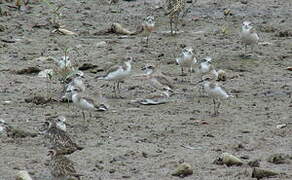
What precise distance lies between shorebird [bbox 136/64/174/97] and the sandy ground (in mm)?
182

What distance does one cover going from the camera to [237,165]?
7.86 meters

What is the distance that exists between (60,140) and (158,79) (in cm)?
352

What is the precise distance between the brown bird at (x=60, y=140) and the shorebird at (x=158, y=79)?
2885 mm

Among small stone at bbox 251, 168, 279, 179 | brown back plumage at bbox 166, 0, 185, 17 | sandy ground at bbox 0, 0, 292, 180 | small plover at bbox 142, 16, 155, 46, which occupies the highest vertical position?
brown back plumage at bbox 166, 0, 185, 17

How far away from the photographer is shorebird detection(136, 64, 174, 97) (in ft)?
36.7

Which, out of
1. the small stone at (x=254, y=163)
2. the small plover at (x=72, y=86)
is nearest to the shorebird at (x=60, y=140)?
the small plover at (x=72, y=86)

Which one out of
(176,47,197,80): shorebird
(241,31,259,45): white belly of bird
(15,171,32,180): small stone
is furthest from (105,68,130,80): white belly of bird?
(15,171,32,180): small stone

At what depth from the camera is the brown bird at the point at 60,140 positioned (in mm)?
7906

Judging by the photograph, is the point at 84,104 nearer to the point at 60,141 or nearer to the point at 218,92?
the point at 60,141

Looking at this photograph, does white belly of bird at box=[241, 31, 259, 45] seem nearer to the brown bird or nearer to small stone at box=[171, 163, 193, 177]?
the brown bird

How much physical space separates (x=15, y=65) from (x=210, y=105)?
11.8 ft

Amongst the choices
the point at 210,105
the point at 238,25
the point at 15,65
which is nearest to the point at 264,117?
the point at 210,105

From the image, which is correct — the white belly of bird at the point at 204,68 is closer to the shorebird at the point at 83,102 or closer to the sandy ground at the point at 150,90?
the sandy ground at the point at 150,90

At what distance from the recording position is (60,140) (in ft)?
26.3
